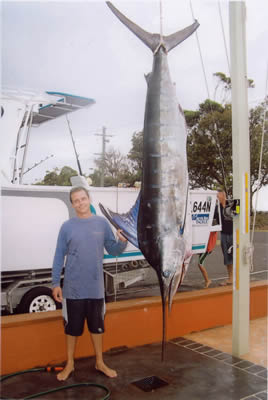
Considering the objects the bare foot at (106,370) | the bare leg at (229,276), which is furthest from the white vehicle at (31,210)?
the bare leg at (229,276)

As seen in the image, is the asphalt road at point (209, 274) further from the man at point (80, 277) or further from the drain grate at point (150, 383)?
the drain grate at point (150, 383)

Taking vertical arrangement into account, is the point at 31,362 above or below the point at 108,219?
below

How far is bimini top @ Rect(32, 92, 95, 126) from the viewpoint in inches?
127

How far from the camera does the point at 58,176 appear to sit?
10.6 ft

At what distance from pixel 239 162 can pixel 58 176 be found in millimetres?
1487

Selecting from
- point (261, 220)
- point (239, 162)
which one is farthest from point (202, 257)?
point (239, 162)

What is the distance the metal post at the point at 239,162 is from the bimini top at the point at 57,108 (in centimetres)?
133

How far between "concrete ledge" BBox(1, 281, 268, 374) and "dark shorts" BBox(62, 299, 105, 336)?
313mm

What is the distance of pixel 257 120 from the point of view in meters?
6.10

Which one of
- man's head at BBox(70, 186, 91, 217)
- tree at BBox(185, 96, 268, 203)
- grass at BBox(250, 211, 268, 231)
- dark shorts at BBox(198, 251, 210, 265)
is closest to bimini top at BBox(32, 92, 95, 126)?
man's head at BBox(70, 186, 91, 217)

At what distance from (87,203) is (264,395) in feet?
5.75

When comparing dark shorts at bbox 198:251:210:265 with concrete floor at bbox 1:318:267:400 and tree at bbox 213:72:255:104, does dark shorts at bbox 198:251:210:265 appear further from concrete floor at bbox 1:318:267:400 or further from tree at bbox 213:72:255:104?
tree at bbox 213:72:255:104

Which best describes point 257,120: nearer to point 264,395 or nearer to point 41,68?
point 41,68

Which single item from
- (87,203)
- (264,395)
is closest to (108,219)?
(87,203)
